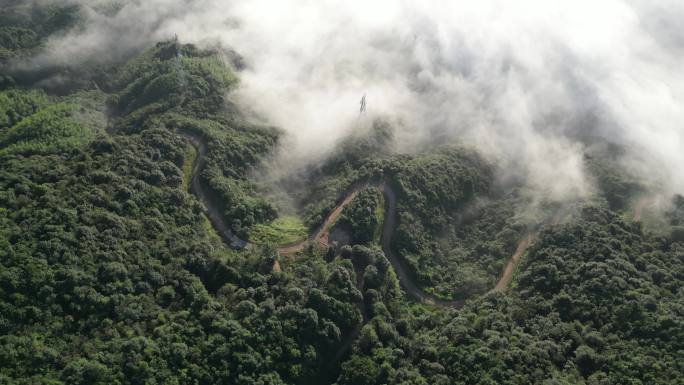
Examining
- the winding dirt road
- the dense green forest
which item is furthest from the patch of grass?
the winding dirt road

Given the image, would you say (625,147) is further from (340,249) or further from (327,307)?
(327,307)

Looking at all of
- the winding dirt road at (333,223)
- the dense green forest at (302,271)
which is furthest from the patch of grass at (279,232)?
the winding dirt road at (333,223)

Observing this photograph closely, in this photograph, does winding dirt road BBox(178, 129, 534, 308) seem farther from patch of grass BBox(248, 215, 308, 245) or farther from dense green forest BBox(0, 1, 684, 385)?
patch of grass BBox(248, 215, 308, 245)

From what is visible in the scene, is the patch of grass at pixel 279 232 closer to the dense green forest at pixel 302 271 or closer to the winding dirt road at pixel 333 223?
the dense green forest at pixel 302 271

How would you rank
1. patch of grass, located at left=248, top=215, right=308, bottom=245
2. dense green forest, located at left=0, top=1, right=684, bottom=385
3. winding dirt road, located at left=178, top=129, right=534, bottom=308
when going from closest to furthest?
dense green forest, located at left=0, top=1, right=684, bottom=385 → winding dirt road, located at left=178, top=129, right=534, bottom=308 → patch of grass, located at left=248, top=215, right=308, bottom=245

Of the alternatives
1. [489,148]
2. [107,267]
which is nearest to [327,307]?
[107,267]

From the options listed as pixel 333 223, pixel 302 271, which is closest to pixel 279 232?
pixel 333 223
